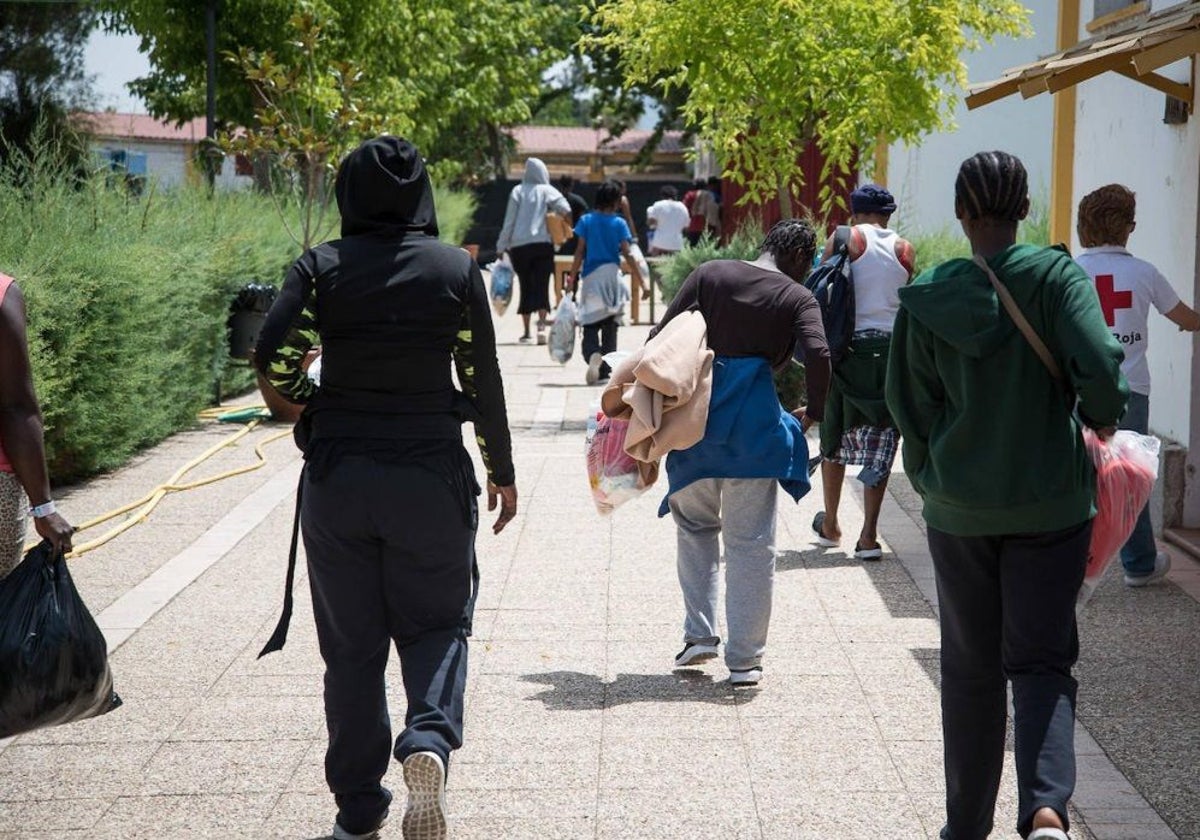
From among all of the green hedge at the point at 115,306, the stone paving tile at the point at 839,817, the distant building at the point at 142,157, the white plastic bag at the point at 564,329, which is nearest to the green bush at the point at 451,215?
the distant building at the point at 142,157

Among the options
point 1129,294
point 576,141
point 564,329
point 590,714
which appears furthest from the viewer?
point 576,141

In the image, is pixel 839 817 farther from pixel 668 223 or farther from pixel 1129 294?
pixel 668 223

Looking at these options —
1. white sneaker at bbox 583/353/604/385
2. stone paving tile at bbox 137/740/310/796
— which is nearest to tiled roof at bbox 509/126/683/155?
white sneaker at bbox 583/353/604/385

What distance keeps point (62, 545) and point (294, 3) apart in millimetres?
15915

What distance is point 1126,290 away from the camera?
702cm

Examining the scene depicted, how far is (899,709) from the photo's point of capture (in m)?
5.73

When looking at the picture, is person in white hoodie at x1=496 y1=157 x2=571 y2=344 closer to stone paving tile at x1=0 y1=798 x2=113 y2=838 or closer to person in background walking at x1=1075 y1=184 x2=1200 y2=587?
person in background walking at x1=1075 y1=184 x2=1200 y2=587

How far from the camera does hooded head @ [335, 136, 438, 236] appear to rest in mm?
4262

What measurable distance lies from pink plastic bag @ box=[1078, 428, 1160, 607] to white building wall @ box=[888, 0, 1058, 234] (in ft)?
39.3

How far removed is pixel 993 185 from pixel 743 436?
204 centimetres

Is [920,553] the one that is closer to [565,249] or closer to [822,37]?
[822,37]

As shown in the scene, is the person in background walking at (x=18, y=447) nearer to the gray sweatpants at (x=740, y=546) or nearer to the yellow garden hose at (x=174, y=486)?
the gray sweatpants at (x=740, y=546)

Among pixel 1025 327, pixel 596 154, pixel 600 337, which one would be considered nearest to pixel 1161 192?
pixel 1025 327

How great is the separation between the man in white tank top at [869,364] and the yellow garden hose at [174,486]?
11.7 ft
